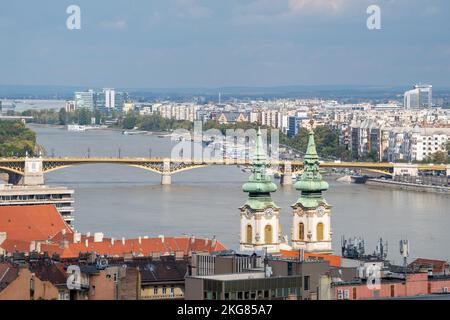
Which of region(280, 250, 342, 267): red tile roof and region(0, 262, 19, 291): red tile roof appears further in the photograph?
region(280, 250, 342, 267): red tile roof

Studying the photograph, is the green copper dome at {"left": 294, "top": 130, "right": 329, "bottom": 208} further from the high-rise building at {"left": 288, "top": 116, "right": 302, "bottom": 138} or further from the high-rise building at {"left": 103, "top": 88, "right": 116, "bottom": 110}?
the high-rise building at {"left": 103, "top": 88, "right": 116, "bottom": 110}

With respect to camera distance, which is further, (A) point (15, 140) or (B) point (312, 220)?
(A) point (15, 140)

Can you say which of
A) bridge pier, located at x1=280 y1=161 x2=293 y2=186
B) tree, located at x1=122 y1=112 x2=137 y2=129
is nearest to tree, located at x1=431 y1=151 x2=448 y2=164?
bridge pier, located at x1=280 y1=161 x2=293 y2=186

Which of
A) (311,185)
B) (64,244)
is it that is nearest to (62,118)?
(64,244)

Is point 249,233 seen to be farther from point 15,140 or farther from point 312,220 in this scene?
point 15,140

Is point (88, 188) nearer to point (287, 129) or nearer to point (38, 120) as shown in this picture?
point (287, 129)
